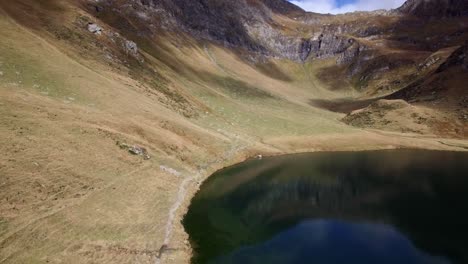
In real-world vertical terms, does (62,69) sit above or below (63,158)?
above

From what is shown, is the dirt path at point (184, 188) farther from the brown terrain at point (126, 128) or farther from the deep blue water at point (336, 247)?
the deep blue water at point (336, 247)

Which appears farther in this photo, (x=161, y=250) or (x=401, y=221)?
(x=401, y=221)

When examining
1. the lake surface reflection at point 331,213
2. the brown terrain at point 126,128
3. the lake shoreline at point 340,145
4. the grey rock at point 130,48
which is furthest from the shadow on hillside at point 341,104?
the grey rock at point 130,48

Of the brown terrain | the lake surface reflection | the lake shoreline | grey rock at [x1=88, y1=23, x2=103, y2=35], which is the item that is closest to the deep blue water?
the lake surface reflection

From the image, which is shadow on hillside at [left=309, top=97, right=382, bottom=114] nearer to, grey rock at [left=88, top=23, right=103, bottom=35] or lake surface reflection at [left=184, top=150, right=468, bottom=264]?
lake surface reflection at [left=184, top=150, right=468, bottom=264]

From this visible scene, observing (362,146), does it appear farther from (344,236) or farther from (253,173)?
(344,236)

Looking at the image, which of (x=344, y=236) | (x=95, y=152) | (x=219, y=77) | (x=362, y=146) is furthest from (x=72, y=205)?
(x=219, y=77)

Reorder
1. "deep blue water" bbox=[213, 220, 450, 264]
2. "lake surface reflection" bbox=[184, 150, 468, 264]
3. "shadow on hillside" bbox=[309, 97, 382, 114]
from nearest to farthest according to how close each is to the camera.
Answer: "deep blue water" bbox=[213, 220, 450, 264] < "lake surface reflection" bbox=[184, 150, 468, 264] < "shadow on hillside" bbox=[309, 97, 382, 114]
